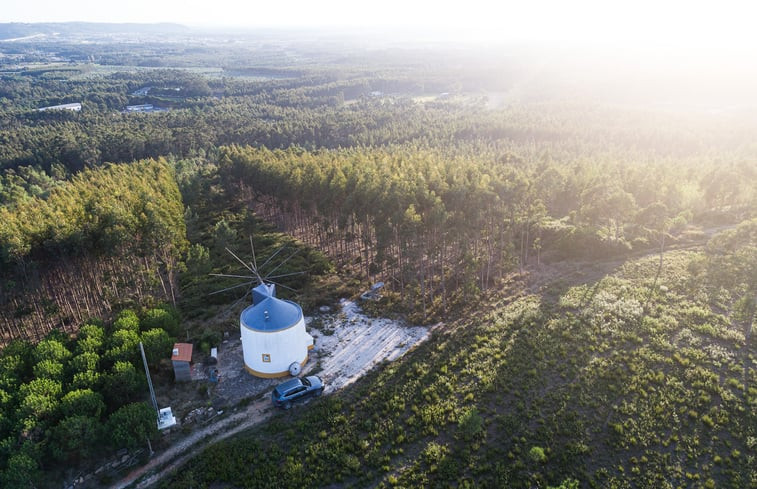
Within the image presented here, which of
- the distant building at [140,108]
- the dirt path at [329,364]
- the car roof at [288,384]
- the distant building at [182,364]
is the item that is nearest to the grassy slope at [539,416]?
the dirt path at [329,364]

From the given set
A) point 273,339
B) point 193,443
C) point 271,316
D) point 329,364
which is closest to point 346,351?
point 329,364

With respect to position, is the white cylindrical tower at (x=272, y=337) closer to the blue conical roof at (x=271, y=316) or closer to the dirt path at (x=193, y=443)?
the blue conical roof at (x=271, y=316)

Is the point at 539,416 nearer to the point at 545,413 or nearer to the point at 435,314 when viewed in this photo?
the point at 545,413

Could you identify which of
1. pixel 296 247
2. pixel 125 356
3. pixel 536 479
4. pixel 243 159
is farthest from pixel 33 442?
pixel 243 159

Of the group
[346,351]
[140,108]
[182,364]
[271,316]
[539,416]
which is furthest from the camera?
[140,108]

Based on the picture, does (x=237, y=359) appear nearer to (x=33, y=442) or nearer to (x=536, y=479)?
(x=33, y=442)

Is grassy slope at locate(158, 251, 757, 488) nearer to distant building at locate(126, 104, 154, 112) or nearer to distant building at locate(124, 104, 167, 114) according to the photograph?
Answer: distant building at locate(124, 104, 167, 114)
